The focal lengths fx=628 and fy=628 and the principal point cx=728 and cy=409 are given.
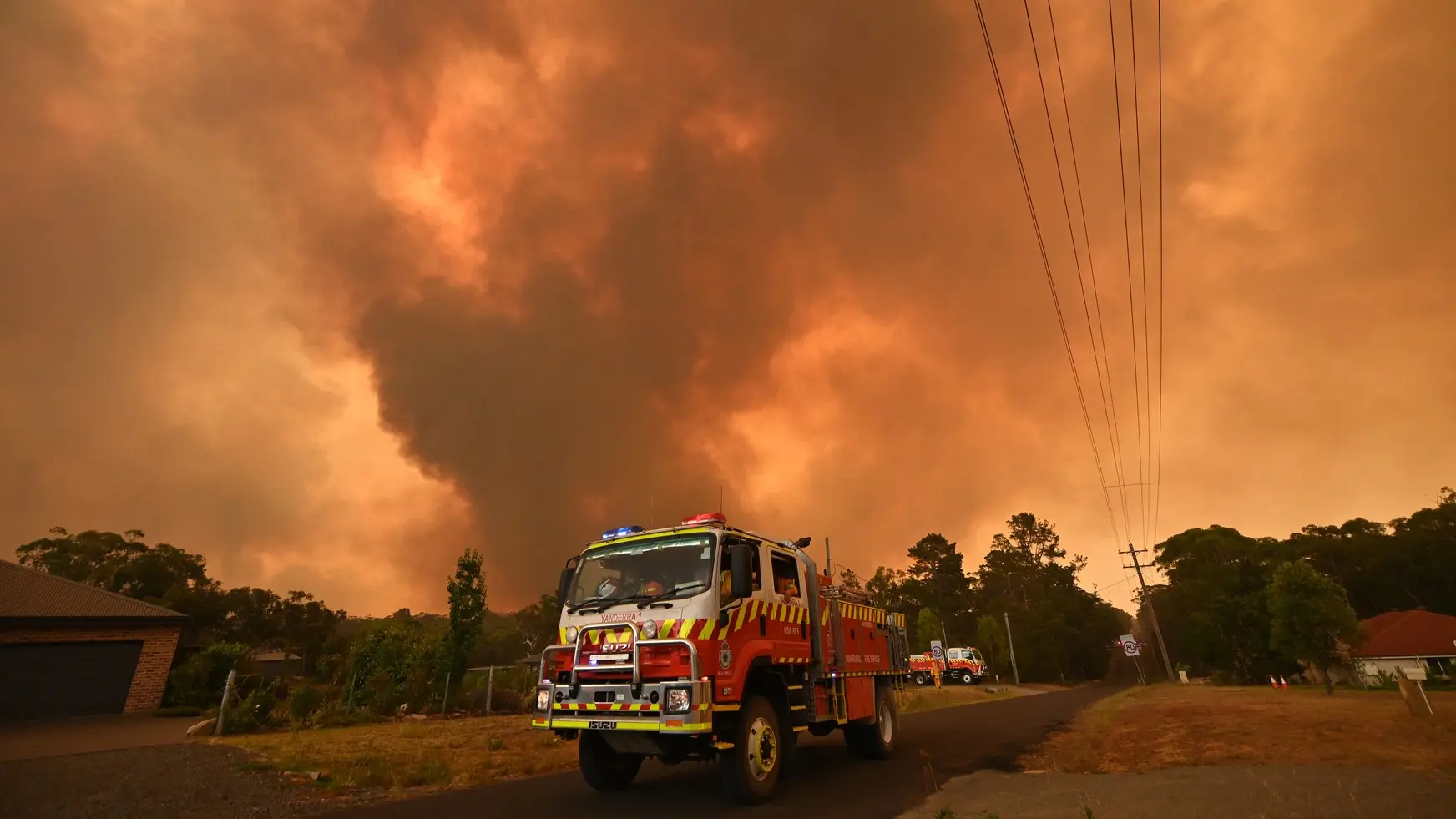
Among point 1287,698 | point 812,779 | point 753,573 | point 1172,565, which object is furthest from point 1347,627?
point 1172,565

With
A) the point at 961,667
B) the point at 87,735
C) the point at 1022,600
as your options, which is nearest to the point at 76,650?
the point at 87,735

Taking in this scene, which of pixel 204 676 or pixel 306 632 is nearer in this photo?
pixel 204 676

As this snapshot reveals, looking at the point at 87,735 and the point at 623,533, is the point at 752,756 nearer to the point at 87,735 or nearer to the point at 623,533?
the point at 623,533

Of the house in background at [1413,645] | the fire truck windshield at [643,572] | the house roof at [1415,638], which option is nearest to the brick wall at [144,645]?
the fire truck windshield at [643,572]

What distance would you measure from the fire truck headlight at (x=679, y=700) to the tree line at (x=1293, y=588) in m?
32.2

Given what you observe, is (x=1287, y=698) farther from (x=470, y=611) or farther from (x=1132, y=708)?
(x=470, y=611)

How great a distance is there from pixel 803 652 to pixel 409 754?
795 cm

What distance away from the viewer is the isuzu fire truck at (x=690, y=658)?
278 inches

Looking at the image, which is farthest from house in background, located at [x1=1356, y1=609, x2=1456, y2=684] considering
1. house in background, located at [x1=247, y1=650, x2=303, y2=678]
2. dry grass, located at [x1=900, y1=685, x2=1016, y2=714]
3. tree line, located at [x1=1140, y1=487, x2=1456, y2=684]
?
house in background, located at [x1=247, y1=650, x2=303, y2=678]

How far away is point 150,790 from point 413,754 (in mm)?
4378

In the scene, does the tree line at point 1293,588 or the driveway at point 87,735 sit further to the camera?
the tree line at point 1293,588

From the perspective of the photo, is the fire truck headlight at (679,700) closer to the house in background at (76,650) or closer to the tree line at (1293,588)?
the house in background at (76,650)

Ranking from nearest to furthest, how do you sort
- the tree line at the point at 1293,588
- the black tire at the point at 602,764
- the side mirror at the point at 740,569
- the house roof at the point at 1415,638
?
the side mirror at the point at 740,569
the black tire at the point at 602,764
the tree line at the point at 1293,588
the house roof at the point at 1415,638

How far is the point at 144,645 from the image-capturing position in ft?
76.6
